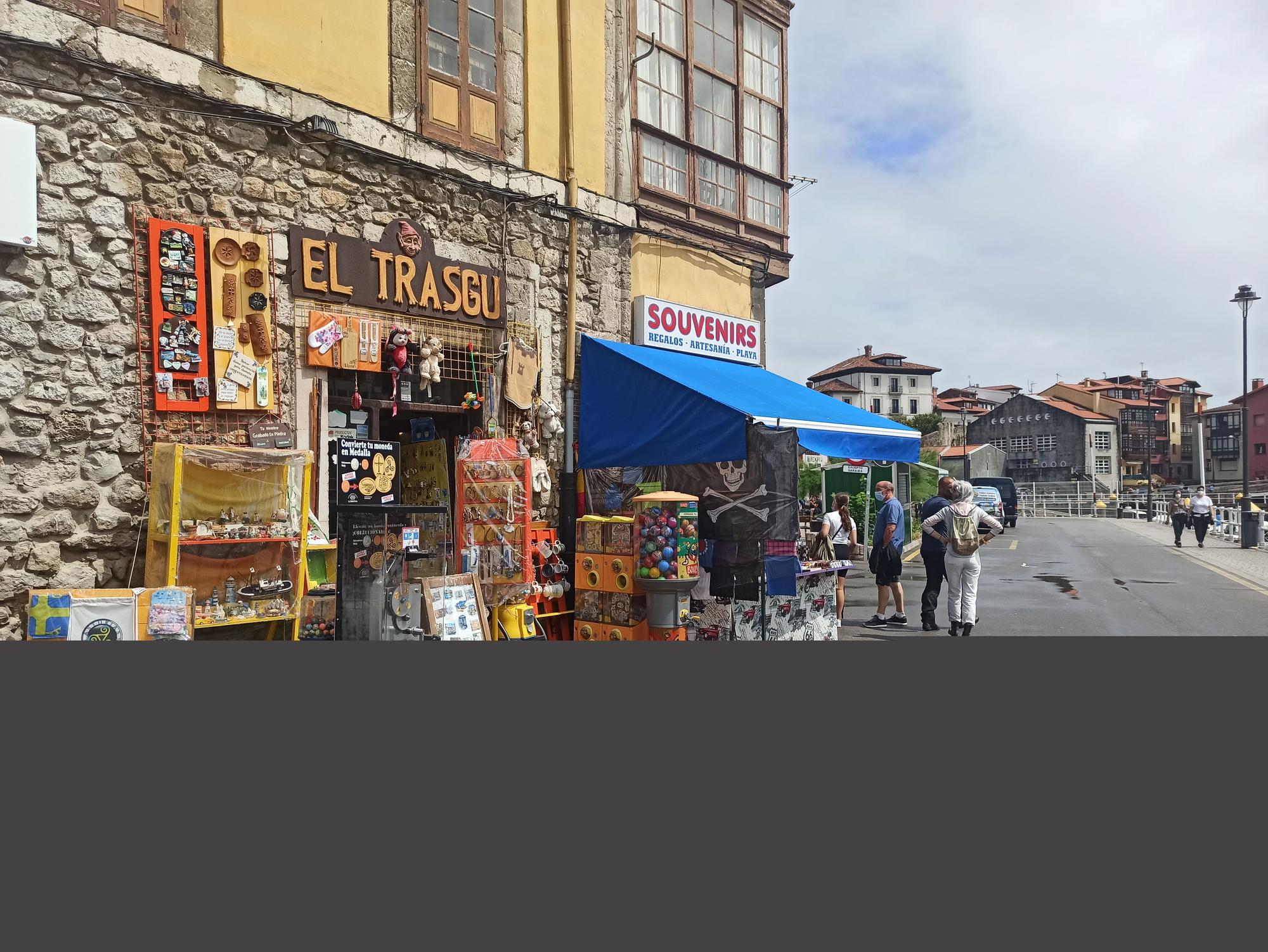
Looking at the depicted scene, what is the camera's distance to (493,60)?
941 cm

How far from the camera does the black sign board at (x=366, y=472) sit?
7906mm

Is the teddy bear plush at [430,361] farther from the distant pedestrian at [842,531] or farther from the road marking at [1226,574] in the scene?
the road marking at [1226,574]

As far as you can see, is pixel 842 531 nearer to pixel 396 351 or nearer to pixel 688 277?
pixel 688 277

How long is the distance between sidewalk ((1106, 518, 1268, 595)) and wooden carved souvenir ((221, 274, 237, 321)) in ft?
50.3

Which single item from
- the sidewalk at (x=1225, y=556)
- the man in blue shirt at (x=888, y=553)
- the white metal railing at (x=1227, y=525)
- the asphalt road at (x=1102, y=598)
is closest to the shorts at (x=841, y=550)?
the asphalt road at (x=1102, y=598)

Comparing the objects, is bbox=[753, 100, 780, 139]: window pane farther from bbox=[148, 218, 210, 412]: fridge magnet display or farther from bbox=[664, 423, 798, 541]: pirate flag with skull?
bbox=[148, 218, 210, 412]: fridge magnet display

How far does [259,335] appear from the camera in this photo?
729 centimetres

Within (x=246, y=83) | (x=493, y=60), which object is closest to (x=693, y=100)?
(x=493, y=60)

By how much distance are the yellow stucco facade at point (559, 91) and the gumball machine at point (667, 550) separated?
165 inches

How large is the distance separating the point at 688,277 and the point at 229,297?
6024mm

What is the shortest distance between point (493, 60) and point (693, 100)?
3.31 meters

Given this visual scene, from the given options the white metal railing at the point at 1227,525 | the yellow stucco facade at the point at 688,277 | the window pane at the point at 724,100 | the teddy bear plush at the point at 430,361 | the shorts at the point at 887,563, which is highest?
the window pane at the point at 724,100

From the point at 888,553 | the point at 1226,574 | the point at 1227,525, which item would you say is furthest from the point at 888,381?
the point at 888,553

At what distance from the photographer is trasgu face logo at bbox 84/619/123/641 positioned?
577 cm
